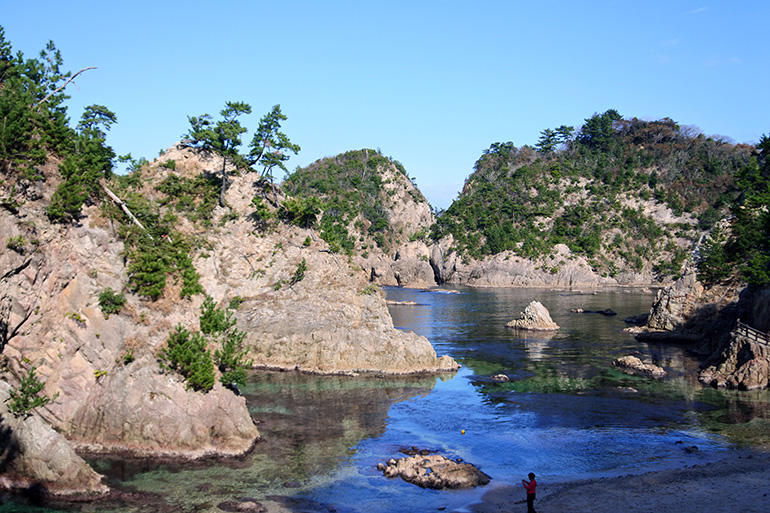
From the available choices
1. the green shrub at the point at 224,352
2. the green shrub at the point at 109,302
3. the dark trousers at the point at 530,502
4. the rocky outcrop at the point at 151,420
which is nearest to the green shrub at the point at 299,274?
the green shrub at the point at 224,352

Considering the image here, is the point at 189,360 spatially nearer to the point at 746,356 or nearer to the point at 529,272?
the point at 746,356

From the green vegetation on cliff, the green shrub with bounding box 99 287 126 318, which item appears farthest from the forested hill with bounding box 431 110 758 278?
the green shrub with bounding box 99 287 126 318

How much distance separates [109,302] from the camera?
112ft

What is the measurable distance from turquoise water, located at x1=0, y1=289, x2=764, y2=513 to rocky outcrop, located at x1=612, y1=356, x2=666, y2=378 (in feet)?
3.95

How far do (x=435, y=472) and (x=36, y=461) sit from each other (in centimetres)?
1798

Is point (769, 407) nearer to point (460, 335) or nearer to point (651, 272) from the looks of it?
point (460, 335)

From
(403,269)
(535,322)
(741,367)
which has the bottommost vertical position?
(741,367)

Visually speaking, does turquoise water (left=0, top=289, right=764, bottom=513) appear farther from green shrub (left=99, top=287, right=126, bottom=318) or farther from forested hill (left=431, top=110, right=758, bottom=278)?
forested hill (left=431, top=110, right=758, bottom=278)

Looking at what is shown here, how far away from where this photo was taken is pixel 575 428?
38.3 m

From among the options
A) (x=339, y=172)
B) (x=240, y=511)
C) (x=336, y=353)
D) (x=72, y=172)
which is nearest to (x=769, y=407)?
(x=336, y=353)

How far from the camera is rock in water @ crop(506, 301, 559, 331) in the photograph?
7625 centimetres

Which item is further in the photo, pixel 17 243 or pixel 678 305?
pixel 678 305

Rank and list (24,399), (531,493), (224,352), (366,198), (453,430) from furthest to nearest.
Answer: (366,198) < (453,430) < (224,352) < (24,399) < (531,493)

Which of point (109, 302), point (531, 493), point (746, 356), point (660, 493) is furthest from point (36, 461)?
point (746, 356)
